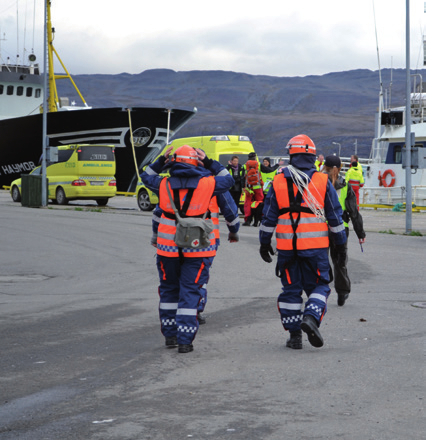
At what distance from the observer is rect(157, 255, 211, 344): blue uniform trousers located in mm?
7062

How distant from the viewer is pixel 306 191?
23.2ft

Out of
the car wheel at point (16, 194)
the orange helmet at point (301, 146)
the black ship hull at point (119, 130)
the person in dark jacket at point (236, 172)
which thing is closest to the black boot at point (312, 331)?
the orange helmet at point (301, 146)

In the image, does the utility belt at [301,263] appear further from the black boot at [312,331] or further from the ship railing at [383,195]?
the ship railing at [383,195]

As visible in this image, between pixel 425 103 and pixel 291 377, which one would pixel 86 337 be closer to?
pixel 291 377

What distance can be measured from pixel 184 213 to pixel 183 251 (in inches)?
12.1

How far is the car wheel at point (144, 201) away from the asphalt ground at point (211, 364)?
47.5 ft

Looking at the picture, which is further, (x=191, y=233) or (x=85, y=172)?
(x=85, y=172)

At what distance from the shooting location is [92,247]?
16.6m

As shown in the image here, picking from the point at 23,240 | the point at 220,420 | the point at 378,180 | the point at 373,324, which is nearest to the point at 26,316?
the point at 373,324

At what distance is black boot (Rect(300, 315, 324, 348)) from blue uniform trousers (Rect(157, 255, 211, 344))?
880 mm

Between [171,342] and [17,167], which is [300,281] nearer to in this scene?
[171,342]

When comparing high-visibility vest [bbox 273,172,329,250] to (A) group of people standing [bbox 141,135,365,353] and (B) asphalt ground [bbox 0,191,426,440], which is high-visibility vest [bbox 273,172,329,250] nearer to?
(A) group of people standing [bbox 141,135,365,353]

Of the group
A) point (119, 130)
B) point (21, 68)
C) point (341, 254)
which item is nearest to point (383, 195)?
point (119, 130)

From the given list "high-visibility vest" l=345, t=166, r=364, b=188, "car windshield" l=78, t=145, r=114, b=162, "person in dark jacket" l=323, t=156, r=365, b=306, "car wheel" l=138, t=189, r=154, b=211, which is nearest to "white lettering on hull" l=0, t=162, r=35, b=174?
"car windshield" l=78, t=145, r=114, b=162
